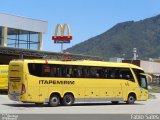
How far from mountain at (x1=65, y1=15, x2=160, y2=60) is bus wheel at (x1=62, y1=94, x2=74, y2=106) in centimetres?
13104

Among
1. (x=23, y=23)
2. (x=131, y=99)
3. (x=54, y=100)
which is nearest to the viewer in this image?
(x=54, y=100)

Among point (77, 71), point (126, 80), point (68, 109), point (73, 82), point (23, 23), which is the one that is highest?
point (23, 23)

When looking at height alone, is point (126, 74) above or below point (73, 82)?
above

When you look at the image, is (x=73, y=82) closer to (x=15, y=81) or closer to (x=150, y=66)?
(x=15, y=81)

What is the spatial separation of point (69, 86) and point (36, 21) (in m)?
31.1

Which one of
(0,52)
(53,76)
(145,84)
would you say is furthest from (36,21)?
(53,76)

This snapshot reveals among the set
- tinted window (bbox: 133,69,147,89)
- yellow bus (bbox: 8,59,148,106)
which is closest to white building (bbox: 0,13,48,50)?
tinted window (bbox: 133,69,147,89)

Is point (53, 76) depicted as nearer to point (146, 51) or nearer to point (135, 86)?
point (135, 86)

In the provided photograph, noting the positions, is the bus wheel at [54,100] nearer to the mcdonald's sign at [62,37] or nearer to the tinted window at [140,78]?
the tinted window at [140,78]

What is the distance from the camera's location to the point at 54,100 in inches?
1097

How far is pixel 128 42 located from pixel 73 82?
14796 cm

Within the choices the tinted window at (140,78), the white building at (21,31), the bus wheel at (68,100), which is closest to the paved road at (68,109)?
the bus wheel at (68,100)

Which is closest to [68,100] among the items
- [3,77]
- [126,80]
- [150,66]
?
[126,80]

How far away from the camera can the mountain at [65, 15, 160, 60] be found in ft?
548
